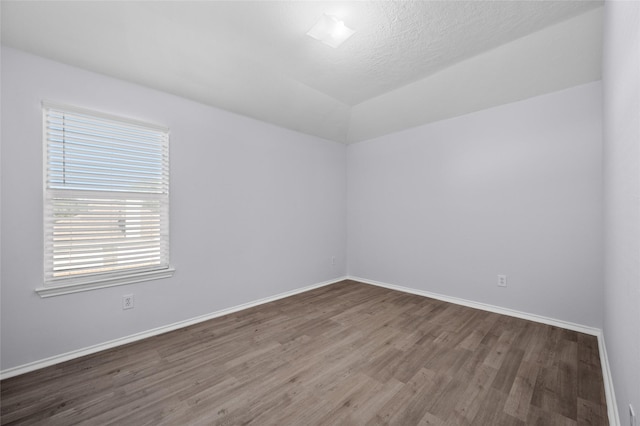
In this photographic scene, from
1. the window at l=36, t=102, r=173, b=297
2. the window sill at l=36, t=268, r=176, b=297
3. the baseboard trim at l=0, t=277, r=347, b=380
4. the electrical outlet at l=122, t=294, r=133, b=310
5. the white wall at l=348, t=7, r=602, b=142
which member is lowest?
the baseboard trim at l=0, t=277, r=347, b=380

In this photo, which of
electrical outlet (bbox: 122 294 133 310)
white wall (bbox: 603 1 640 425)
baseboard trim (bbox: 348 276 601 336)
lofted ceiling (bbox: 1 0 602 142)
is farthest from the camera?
baseboard trim (bbox: 348 276 601 336)

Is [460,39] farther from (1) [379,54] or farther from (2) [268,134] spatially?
(2) [268,134]

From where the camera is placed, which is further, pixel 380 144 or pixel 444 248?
pixel 380 144

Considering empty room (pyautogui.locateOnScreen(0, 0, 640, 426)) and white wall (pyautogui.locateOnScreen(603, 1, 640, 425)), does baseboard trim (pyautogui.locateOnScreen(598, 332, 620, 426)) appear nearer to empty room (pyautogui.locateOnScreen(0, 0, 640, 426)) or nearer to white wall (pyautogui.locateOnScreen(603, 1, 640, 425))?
empty room (pyautogui.locateOnScreen(0, 0, 640, 426))

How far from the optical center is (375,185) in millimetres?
4336

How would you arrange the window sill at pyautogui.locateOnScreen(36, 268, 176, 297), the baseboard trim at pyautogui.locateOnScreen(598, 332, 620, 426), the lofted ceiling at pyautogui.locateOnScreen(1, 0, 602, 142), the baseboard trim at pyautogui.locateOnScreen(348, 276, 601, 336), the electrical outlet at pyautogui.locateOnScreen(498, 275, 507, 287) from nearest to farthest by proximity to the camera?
the baseboard trim at pyautogui.locateOnScreen(598, 332, 620, 426)
the lofted ceiling at pyautogui.locateOnScreen(1, 0, 602, 142)
the window sill at pyautogui.locateOnScreen(36, 268, 176, 297)
the baseboard trim at pyautogui.locateOnScreen(348, 276, 601, 336)
the electrical outlet at pyautogui.locateOnScreen(498, 275, 507, 287)

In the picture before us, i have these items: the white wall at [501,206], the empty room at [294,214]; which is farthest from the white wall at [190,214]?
the white wall at [501,206]

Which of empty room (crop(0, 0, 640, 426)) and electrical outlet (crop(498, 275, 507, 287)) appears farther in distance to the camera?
electrical outlet (crop(498, 275, 507, 287))

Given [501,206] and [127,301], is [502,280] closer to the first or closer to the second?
[501,206]

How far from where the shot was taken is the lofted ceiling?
1.90 meters

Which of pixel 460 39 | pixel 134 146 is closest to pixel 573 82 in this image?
pixel 460 39

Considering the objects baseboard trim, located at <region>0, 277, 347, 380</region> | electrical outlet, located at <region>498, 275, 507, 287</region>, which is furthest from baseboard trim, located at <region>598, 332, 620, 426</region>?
baseboard trim, located at <region>0, 277, 347, 380</region>

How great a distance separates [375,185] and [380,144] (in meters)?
0.67

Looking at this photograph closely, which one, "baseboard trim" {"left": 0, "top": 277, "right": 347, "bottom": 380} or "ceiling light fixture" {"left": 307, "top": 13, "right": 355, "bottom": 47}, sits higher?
"ceiling light fixture" {"left": 307, "top": 13, "right": 355, "bottom": 47}
